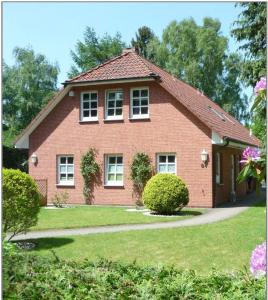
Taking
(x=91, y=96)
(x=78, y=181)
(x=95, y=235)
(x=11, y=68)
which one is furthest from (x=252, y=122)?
(x=78, y=181)

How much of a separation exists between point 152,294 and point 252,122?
1.39 meters

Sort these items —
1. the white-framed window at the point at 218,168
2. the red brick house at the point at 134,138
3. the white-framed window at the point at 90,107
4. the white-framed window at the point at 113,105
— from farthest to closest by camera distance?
the white-framed window at the point at 218,168
the white-framed window at the point at 113,105
the white-framed window at the point at 90,107
the red brick house at the point at 134,138

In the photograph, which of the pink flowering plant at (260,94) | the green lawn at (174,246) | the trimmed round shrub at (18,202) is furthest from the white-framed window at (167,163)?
the pink flowering plant at (260,94)

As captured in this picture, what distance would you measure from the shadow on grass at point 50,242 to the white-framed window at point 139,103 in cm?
861

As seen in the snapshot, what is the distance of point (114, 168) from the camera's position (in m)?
18.2

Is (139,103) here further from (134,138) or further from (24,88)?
(24,88)

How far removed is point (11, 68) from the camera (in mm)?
3707

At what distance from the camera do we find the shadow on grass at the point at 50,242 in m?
8.18

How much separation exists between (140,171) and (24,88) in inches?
538

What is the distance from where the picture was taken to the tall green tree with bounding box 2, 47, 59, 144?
3.68 metres

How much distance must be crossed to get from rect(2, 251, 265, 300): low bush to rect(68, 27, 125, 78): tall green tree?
157cm

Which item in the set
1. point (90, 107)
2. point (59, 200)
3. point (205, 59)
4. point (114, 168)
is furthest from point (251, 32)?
point (114, 168)

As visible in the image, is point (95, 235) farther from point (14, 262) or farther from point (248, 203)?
point (248, 203)

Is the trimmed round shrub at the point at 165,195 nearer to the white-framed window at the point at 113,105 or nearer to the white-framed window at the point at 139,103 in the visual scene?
the white-framed window at the point at 139,103
